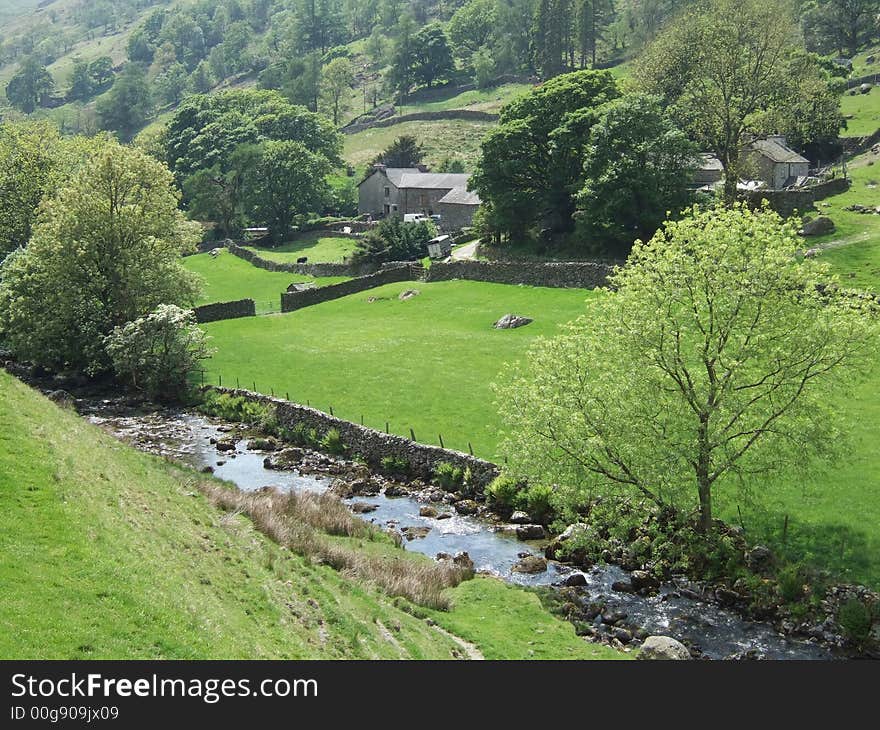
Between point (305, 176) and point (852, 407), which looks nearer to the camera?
point (852, 407)

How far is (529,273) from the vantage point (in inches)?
2813

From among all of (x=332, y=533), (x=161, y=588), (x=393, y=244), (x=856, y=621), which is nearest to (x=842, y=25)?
(x=393, y=244)

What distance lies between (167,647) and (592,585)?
16.6 metres

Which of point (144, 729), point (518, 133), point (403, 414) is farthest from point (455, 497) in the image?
point (518, 133)

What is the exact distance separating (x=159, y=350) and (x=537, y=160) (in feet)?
131

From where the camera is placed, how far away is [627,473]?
28641 millimetres

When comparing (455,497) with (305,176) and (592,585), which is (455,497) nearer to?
(592,585)

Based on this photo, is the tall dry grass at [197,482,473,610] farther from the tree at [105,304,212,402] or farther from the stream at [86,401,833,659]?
the tree at [105,304,212,402]

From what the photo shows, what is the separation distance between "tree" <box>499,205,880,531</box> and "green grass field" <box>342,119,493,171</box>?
112 metres

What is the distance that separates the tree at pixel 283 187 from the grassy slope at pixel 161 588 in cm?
8716

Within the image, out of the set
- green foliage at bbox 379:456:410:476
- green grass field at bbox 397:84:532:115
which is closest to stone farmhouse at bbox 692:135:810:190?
green foliage at bbox 379:456:410:476


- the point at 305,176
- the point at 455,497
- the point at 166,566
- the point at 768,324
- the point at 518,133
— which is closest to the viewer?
the point at 166,566

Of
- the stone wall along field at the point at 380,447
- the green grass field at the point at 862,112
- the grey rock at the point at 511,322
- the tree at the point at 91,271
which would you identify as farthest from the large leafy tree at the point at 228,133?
the stone wall along field at the point at 380,447

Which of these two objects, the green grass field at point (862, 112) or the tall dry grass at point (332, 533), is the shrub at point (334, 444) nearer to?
the tall dry grass at point (332, 533)
